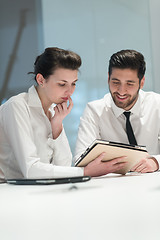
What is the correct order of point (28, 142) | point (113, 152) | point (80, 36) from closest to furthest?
point (113, 152) < point (28, 142) < point (80, 36)

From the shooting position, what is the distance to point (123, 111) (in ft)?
8.34

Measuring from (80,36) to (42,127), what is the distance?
233cm

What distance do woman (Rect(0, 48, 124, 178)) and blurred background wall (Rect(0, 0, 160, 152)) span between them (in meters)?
1.80

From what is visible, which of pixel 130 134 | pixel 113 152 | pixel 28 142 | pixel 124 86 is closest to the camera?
pixel 113 152

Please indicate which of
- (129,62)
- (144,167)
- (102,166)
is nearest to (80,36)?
(129,62)

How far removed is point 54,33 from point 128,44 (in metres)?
0.89

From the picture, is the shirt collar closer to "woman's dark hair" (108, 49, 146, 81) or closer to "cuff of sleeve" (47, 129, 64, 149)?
"woman's dark hair" (108, 49, 146, 81)

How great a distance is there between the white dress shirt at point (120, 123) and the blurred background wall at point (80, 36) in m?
1.43

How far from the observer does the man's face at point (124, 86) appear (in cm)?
260

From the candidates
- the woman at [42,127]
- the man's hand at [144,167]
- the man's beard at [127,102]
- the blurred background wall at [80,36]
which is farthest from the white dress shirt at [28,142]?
the blurred background wall at [80,36]

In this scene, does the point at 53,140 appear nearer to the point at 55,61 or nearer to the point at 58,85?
the point at 58,85

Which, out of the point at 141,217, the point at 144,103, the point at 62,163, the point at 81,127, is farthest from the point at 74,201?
the point at 144,103

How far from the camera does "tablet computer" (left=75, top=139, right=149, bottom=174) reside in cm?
151

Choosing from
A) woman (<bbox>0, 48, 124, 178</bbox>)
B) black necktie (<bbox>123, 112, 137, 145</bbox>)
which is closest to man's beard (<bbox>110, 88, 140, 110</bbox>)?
black necktie (<bbox>123, 112, 137, 145</bbox>)
